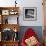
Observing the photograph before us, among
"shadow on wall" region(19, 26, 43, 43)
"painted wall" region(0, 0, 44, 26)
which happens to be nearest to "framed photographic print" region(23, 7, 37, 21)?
"painted wall" region(0, 0, 44, 26)

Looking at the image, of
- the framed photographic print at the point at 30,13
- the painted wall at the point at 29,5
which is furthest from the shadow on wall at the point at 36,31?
the framed photographic print at the point at 30,13

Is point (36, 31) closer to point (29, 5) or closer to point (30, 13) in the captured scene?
point (30, 13)

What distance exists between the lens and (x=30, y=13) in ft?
18.8

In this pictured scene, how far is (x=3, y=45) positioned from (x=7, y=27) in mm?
674

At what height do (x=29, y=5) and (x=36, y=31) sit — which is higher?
(x=29, y=5)

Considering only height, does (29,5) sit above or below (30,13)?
above

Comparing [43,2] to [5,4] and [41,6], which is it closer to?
[41,6]

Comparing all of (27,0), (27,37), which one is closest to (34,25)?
(27,37)

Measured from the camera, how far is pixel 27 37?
5449mm

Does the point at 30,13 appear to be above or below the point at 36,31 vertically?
above

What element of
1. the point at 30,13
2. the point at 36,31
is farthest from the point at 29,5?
the point at 36,31

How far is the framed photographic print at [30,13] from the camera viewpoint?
5.70 m

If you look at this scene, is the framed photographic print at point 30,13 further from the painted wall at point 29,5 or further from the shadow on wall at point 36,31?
the shadow on wall at point 36,31

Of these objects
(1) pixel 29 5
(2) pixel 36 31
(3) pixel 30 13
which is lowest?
(2) pixel 36 31
